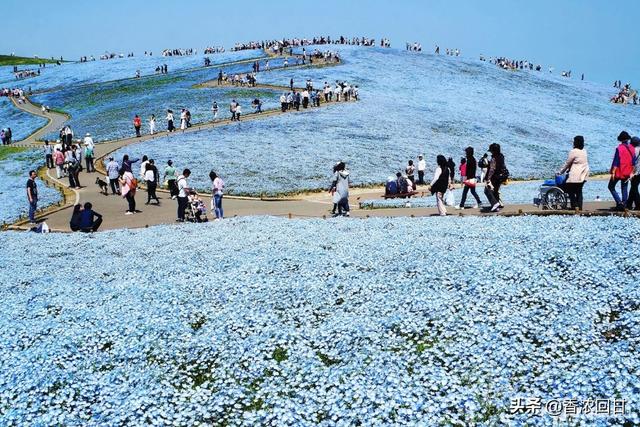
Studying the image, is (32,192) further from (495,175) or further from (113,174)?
(495,175)

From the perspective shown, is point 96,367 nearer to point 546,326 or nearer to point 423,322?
point 423,322

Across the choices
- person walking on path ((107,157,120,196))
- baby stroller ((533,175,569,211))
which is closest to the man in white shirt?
baby stroller ((533,175,569,211))

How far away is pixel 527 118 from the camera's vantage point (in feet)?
205

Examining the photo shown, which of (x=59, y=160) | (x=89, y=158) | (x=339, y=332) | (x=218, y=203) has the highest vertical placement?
(x=89, y=158)

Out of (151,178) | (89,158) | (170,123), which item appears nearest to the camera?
(151,178)

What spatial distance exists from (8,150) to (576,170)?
48.6m

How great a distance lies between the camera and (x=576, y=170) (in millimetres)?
17828

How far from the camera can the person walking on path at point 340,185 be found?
72.9ft

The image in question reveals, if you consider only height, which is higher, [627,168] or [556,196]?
[627,168]

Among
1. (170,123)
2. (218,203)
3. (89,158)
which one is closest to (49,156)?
(89,158)

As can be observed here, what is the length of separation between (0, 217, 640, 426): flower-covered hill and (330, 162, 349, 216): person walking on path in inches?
246

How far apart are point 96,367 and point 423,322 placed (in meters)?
6.11

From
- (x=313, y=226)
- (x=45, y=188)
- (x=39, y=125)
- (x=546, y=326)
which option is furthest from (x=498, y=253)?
(x=39, y=125)

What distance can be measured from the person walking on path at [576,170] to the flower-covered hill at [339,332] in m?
2.01
